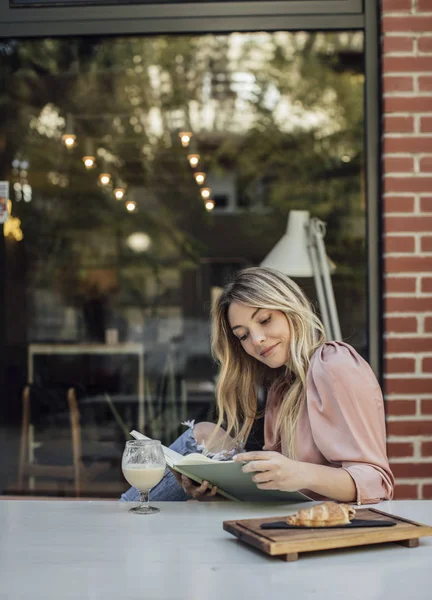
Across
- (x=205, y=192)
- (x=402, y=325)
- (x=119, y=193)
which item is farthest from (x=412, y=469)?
(x=205, y=192)

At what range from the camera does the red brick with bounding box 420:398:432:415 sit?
2.52 metres

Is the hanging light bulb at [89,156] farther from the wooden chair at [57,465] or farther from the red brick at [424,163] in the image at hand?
the red brick at [424,163]

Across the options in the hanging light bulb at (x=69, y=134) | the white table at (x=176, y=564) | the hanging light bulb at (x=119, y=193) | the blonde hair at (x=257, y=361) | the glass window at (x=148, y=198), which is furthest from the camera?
the hanging light bulb at (x=119, y=193)

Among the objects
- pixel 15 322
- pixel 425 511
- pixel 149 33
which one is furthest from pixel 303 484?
pixel 15 322

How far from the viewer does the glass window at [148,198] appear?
5582 millimetres

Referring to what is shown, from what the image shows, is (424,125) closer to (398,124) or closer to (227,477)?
(398,124)

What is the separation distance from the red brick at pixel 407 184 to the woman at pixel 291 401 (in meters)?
0.70

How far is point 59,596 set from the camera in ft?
3.75

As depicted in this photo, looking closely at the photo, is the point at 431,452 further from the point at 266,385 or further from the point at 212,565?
the point at 212,565

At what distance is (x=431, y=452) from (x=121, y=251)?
6.87 metres

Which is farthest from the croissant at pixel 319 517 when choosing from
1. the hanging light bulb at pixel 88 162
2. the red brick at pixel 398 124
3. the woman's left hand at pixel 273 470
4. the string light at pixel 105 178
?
the string light at pixel 105 178

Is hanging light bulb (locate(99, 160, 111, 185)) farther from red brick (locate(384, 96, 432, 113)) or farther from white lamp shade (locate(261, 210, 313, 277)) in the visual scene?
red brick (locate(384, 96, 432, 113))

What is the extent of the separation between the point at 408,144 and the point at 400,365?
0.71 meters

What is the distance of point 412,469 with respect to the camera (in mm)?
2521
